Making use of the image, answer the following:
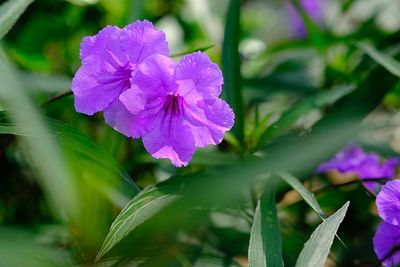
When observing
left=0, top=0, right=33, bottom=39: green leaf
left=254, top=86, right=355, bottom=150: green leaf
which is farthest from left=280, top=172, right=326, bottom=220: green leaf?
left=0, top=0, right=33, bottom=39: green leaf

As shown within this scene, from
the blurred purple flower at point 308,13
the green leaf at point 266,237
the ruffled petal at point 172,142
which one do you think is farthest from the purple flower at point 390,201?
the blurred purple flower at point 308,13

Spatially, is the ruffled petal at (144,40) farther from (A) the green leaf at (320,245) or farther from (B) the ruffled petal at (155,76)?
(A) the green leaf at (320,245)

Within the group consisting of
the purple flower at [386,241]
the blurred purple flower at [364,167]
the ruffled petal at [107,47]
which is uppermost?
the ruffled petal at [107,47]

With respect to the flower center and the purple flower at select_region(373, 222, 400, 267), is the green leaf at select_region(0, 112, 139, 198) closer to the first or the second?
the flower center

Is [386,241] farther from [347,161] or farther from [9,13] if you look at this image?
[9,13]

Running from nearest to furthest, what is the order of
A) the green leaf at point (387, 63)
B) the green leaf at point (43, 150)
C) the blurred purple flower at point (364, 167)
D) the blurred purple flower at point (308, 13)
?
the green leaf at point (43, 150) < the green leaf at point (387, 63) < the blurred purple flower at point (364, 167) < the blurred purple flower at point (308, 13)

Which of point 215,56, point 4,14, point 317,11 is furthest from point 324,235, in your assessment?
point 317,11
